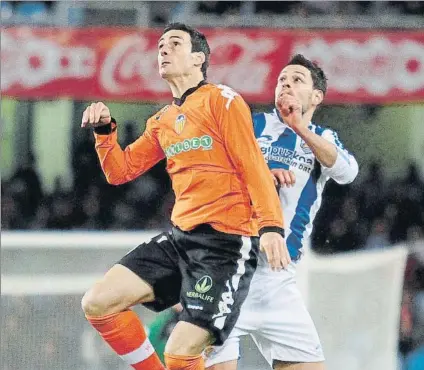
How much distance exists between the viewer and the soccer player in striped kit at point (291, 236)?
141 inches

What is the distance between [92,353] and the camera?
5.00 metres

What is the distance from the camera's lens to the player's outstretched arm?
3043 millimetres

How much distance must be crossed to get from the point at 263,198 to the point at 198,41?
2.27 feet

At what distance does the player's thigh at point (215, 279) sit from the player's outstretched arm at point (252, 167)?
209 mm

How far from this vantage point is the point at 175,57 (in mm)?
3387

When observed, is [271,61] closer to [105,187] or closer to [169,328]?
[105,187]

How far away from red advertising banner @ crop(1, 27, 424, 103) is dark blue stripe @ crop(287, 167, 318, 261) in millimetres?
3418

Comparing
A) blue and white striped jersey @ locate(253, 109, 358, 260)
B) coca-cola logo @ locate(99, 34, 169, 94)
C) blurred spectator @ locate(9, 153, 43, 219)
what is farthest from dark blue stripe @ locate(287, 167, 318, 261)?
blurred spectator @ locate(9, 153, 43, 219)

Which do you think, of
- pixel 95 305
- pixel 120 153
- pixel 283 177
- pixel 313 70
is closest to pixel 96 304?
pixel 95 305

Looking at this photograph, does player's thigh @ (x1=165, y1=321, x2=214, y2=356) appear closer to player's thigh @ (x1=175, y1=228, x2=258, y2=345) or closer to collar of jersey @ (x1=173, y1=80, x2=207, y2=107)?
player's thigh @ (x1=175, y1=228, x2=258, y2=345)

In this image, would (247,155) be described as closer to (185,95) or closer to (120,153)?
(185,95)

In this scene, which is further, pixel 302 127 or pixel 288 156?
pixel 288 156

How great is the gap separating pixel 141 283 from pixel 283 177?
632 mm

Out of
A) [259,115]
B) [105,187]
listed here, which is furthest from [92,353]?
[105,187]
